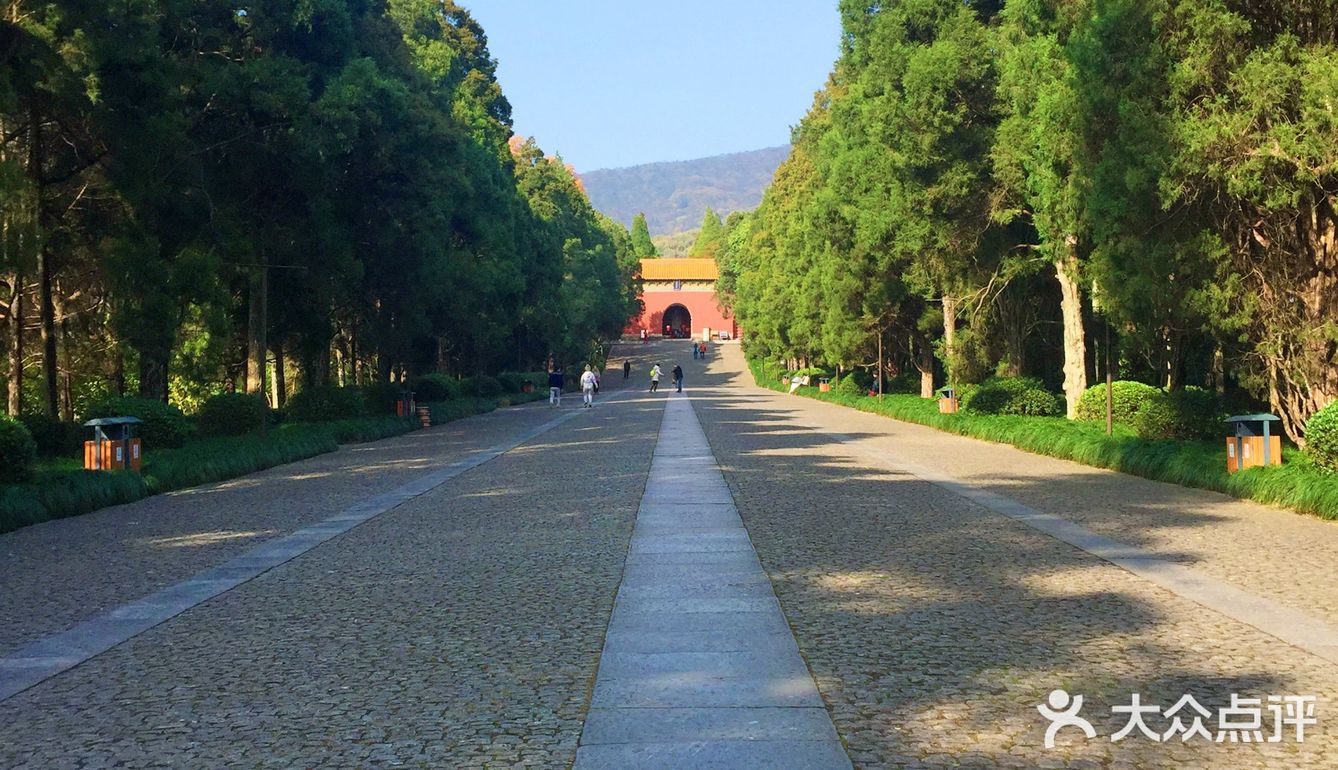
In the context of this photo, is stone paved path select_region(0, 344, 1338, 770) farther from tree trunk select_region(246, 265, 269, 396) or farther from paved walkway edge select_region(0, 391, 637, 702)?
tree trunk select_region(246, 265, 269, 396)

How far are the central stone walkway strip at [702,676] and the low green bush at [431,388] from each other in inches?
1048

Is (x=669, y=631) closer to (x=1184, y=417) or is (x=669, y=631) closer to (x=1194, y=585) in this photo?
(x=1194, y=585)

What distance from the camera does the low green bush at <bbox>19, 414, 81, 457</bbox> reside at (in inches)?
734

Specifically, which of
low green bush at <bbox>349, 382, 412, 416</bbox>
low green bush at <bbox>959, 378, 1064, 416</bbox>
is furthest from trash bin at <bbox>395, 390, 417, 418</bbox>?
low green bush at <bbox>959, 378, 1064, 416</bbox>

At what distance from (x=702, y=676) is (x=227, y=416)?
2052 centimetres

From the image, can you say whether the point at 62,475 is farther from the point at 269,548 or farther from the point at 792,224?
the point at 792,224

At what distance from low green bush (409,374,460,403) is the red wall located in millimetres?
88096

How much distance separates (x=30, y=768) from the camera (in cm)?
461

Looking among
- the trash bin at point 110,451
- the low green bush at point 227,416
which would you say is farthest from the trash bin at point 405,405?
the trash bin at point 110,451

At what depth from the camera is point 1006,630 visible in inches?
264

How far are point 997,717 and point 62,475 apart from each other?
12410mm

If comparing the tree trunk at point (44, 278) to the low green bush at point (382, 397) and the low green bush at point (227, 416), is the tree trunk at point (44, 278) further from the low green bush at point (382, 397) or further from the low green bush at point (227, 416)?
the low green bush at point (382, 397)

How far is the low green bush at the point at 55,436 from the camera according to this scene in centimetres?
1866

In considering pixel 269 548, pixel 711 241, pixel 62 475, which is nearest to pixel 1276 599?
pixel 269 548
